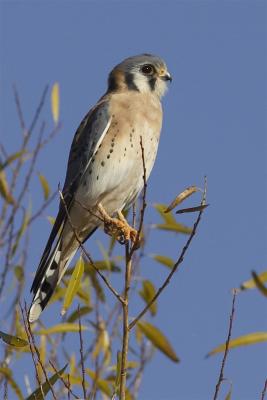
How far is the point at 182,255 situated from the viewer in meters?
2.36

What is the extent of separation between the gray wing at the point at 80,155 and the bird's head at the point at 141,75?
11.6 inches

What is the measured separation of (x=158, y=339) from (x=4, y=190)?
1.12 m

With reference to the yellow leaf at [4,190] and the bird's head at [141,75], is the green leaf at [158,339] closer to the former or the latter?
the yellow leaf at [4,190]

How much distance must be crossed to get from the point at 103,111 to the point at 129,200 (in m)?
0.46

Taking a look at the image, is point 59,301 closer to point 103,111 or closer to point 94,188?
point 94,188

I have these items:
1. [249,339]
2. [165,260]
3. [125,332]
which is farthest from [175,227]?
[125,332]

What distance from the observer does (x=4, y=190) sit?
4.05 meters

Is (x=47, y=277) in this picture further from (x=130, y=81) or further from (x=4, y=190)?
(x=130, y=81)

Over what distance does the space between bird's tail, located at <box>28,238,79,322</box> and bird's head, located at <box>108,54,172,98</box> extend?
98cm

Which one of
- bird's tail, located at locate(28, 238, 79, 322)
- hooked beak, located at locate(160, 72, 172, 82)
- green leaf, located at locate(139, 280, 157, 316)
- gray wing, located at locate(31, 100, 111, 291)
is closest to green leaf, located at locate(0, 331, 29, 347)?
bird's tail, located at locate(28, 238, 79, 322)

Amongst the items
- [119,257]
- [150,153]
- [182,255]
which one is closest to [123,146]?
[150,153]

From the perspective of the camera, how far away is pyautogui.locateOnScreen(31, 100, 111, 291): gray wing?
12.8 feet

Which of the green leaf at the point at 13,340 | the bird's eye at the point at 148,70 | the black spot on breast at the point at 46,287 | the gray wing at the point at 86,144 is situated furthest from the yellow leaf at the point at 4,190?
the green leaf at the point at 13,340

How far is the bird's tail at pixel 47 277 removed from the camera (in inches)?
150
